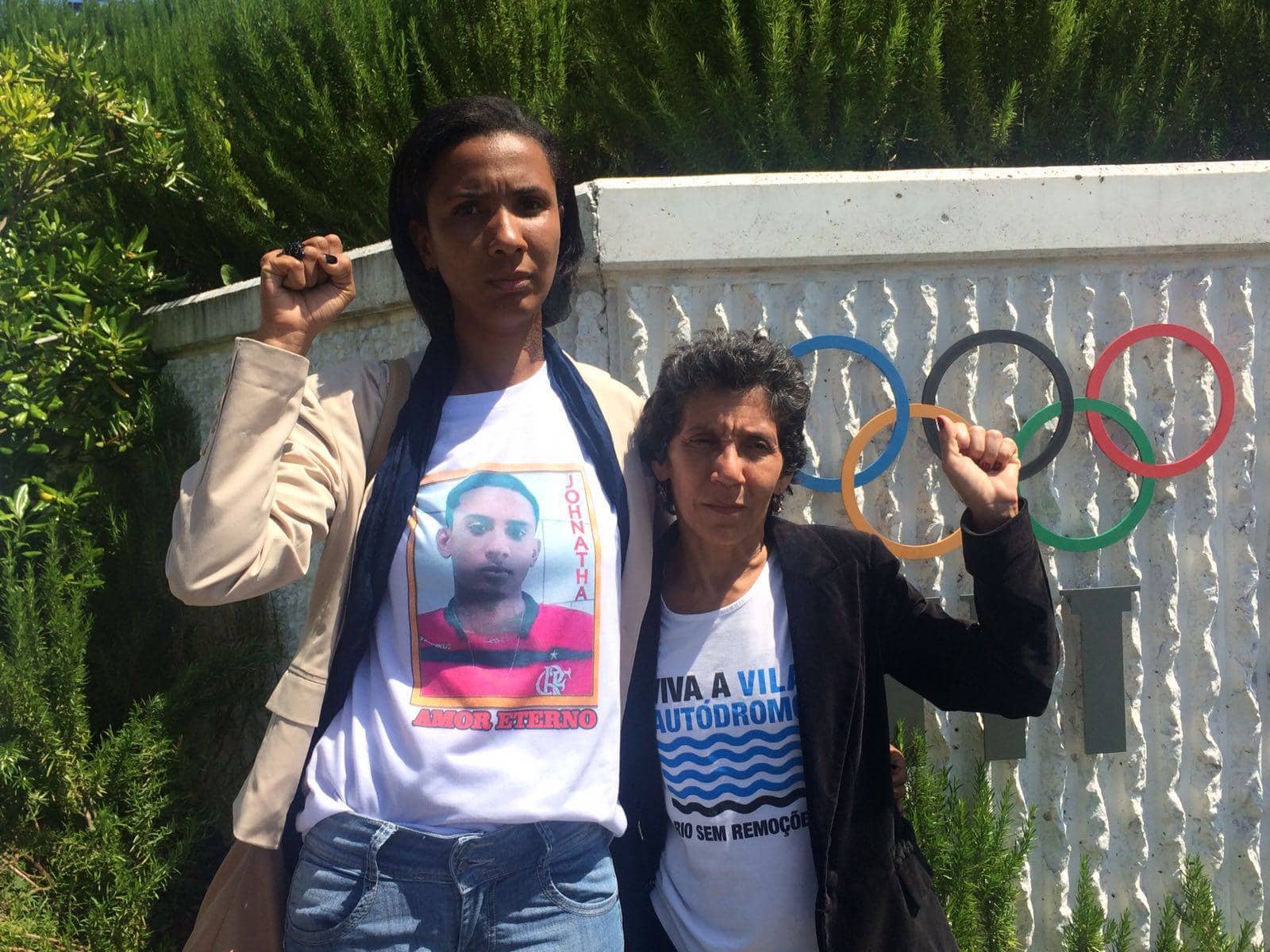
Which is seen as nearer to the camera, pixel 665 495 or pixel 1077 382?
pixel 665 495

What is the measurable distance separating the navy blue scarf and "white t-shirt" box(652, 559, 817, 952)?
0.26 m

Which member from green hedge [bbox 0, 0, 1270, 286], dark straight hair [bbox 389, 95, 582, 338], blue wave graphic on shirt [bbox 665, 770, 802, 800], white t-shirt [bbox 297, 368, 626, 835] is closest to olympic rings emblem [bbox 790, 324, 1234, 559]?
green hedge [bbox 0, 0, 1270, 286]

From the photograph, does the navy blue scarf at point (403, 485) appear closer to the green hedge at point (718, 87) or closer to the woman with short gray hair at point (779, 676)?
the woman with short gray hair at point (779, 676)

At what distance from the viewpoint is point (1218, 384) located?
3.01 metres

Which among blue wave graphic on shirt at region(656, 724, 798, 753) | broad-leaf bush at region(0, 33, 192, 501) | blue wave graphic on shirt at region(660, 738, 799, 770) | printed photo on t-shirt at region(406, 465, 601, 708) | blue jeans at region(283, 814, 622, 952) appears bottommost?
blue jeans at region(283, 814, 622, 952)

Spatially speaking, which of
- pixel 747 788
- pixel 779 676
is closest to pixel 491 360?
pixel 779 676

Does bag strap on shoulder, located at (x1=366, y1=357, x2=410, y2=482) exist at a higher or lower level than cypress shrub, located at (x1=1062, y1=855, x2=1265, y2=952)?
higher

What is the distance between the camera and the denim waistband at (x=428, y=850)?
62.6 inches

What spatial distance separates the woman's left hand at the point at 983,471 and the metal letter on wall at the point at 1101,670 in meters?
1.22

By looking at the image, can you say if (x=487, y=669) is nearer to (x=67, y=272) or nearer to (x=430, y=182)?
(x=430, y=182)

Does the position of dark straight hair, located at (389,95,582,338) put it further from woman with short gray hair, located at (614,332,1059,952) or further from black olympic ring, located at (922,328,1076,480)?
black olympic ring, located at (922,328,1076,480)

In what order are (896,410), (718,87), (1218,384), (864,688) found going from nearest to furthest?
1. (864,688)
2. (896,410)
3. (1218,384)
4. (718,87)

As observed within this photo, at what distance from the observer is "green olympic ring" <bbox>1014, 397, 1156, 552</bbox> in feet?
9.66

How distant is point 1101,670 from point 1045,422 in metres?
0.65
